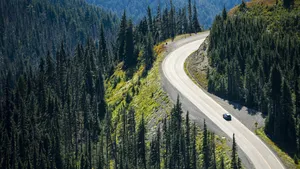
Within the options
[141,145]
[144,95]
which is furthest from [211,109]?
[144,95]

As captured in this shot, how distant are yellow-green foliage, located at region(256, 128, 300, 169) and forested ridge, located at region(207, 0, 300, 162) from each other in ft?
3.42

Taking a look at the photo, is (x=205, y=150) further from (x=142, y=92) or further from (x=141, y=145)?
(x=142, y=92)

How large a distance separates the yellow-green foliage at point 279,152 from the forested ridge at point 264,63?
1041 millimetres

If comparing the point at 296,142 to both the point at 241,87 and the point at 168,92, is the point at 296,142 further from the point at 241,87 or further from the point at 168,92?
the point at 168,92

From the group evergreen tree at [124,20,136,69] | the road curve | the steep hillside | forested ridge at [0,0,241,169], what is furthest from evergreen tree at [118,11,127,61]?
the steep hillside

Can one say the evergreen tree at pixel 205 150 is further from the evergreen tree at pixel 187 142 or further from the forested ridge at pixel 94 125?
the evergreen tree at pixel 187 142

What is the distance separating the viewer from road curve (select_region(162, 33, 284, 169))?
78.4 meters

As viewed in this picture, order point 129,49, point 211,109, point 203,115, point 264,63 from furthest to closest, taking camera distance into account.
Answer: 1. point 129,49
2. point 211,109
3. point 203,115
4. point 264,63

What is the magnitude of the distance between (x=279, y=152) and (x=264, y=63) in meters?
22.7

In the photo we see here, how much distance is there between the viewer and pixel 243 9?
124 meters

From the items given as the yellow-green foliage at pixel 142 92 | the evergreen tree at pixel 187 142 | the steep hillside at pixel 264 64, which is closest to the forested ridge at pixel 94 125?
the evergreen tree at pixel 187 142

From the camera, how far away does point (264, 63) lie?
310 ft

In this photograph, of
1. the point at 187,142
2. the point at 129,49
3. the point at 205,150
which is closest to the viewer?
the point at 205,150

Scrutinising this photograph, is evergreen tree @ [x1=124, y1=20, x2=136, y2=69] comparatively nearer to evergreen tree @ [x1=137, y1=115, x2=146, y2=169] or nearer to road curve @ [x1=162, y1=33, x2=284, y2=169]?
road curve @ [x1=162, y1=33, x2=284, y2=169]
